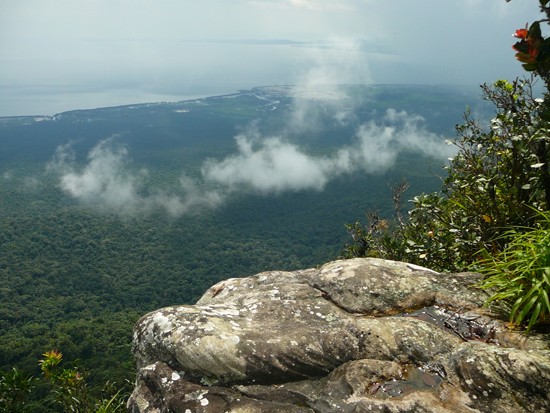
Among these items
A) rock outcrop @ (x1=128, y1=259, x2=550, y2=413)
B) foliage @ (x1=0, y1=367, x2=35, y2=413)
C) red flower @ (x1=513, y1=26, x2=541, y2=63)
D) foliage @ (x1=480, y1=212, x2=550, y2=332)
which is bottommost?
foliage @ (x1=0, y1=367, x2=35, y2=413)

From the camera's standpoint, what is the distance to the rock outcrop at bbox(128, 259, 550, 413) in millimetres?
3633

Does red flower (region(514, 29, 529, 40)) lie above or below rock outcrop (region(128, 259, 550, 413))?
above

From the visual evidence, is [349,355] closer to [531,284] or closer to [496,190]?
[531,284]

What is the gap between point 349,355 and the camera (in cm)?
428

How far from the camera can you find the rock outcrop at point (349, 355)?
11.9ft

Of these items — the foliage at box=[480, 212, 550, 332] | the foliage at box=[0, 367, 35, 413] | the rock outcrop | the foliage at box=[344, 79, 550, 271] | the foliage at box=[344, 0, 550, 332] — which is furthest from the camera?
the foliage at box=[0, 367, 35, 413]

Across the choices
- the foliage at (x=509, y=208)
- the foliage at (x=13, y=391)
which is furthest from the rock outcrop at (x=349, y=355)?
the foliage at (x=13, y=391)

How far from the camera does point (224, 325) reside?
4660mm

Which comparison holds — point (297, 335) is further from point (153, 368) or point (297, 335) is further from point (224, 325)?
point (153, 368)

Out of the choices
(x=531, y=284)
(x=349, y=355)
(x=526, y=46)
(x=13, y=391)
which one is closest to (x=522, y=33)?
(x=526, y=46)

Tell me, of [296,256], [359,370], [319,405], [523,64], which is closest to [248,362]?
[319,405]

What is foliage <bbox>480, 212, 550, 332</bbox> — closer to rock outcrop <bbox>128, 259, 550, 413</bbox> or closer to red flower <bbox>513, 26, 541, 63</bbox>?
rock outcrop <bbox>128, 259, 550, 413</bbox>

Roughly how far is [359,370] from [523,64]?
3910 mm

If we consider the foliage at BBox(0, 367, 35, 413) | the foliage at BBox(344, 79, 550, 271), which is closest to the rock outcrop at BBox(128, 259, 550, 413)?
the foliage at BBox(344, 79, 550, 271)
